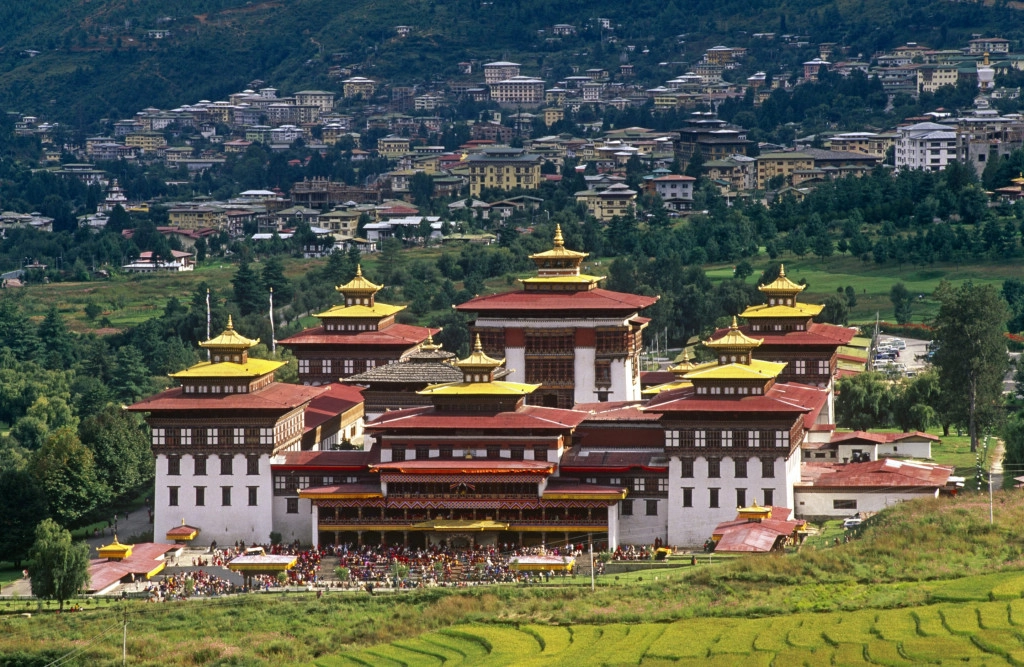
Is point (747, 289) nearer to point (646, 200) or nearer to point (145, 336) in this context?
point (145, 336)

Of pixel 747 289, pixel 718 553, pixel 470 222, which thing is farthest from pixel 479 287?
pixel 718 553

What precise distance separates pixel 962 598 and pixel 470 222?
11512 cm

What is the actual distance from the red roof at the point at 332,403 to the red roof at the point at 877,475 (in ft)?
65.7

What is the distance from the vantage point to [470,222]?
178 metres

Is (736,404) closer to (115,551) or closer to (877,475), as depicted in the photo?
(877,475)

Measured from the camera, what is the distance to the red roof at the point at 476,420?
80.4 meters

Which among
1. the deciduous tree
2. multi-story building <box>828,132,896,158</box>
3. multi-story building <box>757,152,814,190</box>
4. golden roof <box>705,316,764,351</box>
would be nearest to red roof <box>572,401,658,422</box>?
golden roof <box>705,316,764,351</box>

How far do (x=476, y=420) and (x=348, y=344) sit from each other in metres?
20.2

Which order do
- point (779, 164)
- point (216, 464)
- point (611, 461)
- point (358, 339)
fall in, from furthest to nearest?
point (779, 164)
point (358, 339)
point (216, 464)
point (611, 461)

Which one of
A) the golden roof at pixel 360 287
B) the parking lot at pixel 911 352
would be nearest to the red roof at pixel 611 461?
the golden roof at pixel 360 287

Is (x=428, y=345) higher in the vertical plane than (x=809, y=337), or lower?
lower

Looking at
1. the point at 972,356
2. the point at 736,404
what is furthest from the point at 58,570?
the point at 972,356

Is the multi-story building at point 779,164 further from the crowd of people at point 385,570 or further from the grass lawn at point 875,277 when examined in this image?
the crowd of people at point 385,570

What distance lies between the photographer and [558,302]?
311ft
